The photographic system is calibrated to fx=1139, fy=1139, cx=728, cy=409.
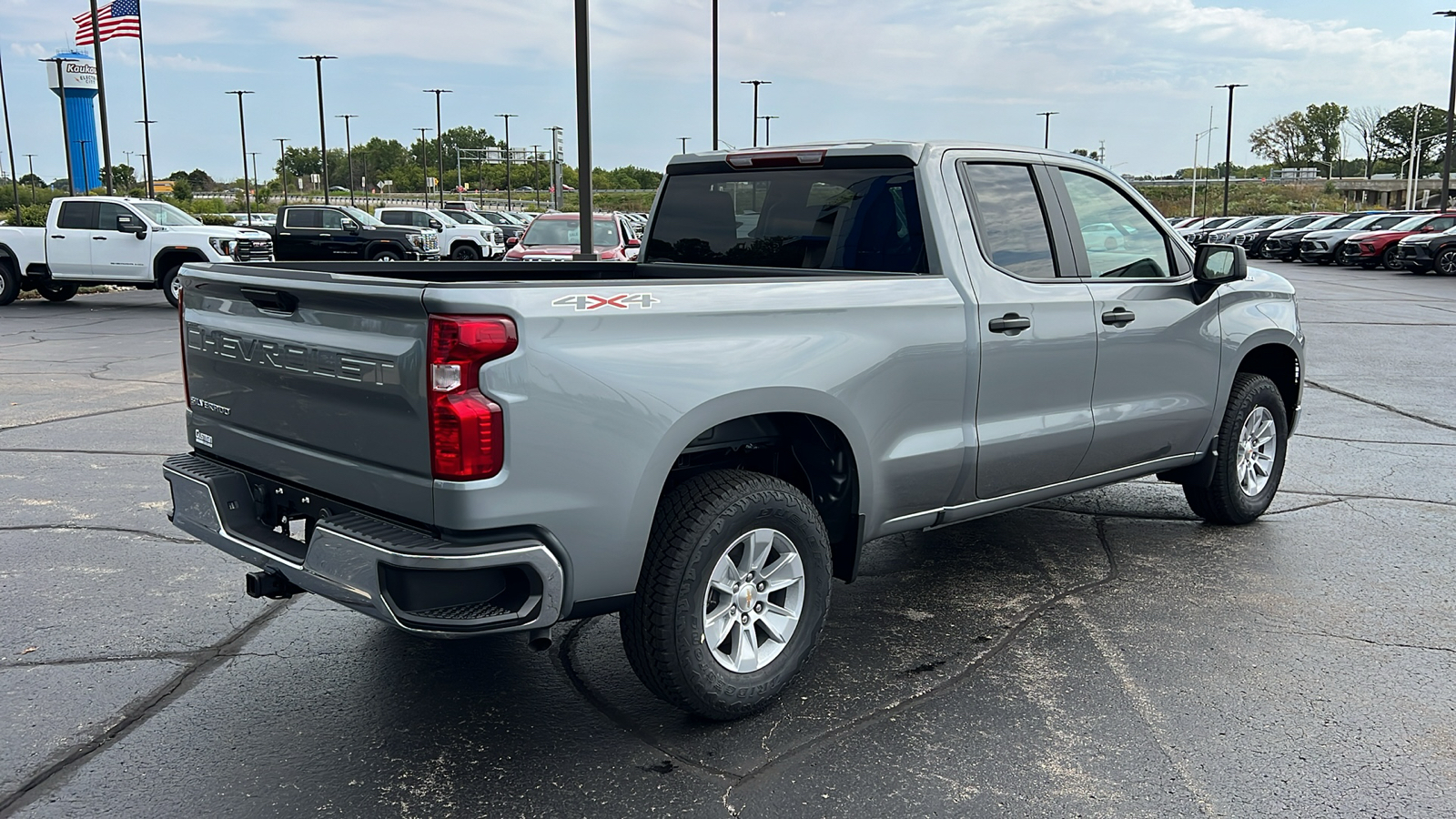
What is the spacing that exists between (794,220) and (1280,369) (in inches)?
128

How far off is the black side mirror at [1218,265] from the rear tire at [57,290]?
20613 millimetres

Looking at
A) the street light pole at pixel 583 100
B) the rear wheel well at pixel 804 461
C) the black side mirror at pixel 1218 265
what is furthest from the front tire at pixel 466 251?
the rear wheel well at pixel 804 461

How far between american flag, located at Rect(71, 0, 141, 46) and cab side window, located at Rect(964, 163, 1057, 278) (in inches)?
1258

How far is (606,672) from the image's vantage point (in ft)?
13.9

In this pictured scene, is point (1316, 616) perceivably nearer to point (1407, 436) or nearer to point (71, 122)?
point (1407, 436)

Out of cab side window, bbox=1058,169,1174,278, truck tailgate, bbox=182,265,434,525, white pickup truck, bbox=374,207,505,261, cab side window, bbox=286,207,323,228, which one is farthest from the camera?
white pickup truck, bbox=374,207,505,261

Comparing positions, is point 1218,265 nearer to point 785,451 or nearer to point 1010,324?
point 1010,324

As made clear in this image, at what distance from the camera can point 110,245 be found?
1953 centimetres

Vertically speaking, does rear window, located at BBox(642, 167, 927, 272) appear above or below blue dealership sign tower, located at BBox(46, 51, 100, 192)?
below

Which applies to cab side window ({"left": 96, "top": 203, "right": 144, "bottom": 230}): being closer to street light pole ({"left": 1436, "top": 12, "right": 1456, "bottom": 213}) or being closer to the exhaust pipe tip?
the exhaust pipe tip

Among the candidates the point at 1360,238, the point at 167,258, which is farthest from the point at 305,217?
the point at 1360,238

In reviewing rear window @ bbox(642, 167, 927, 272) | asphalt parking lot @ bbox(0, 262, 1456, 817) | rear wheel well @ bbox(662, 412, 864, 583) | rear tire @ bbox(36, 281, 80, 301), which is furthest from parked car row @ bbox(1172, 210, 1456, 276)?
rear tire @ bbox(36, 281, 80, 301)

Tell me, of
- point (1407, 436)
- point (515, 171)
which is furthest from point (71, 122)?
point (1407, 436)

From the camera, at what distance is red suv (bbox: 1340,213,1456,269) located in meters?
32.1
